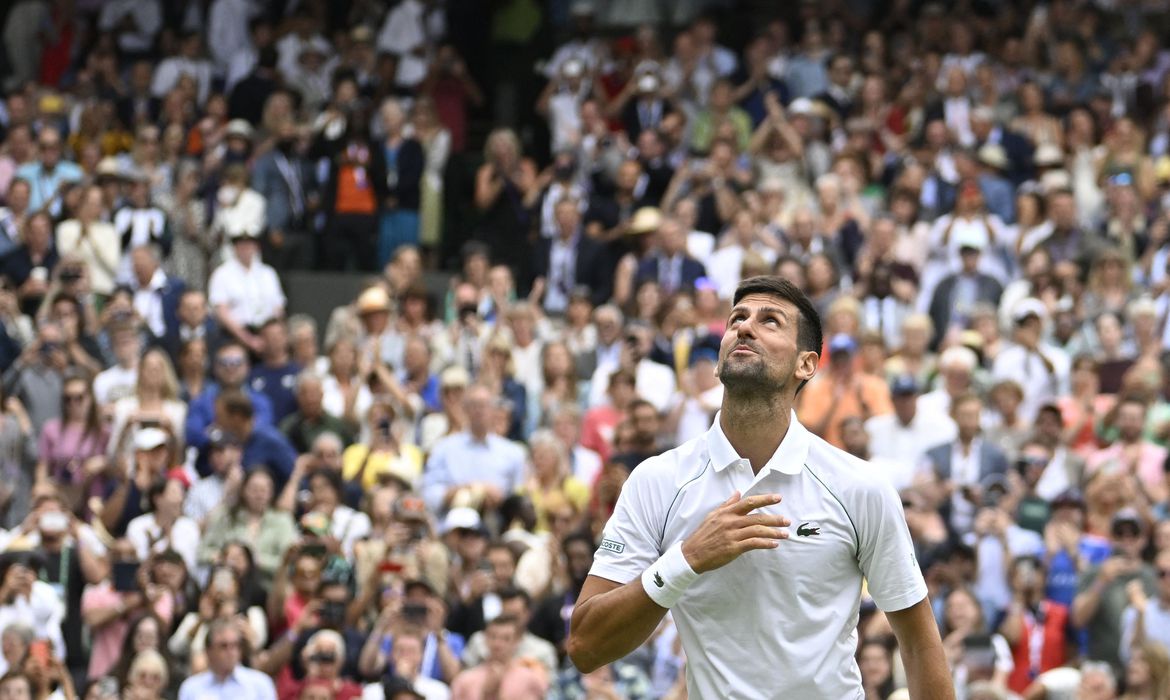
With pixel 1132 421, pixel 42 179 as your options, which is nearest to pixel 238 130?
pixel 42 179

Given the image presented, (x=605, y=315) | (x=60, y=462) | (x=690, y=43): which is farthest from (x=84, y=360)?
(x=690, y=43)

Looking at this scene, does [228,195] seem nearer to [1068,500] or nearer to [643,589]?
[1068,500]

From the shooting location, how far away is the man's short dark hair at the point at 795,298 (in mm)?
4965

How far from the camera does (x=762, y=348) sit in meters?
4.86

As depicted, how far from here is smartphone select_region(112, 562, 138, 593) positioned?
11539mm

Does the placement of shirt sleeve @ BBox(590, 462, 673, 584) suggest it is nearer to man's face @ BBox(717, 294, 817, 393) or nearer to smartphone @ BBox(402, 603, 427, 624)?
man's face @ BBox(717, 294, 817, 393)

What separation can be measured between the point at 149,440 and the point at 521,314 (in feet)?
10.4

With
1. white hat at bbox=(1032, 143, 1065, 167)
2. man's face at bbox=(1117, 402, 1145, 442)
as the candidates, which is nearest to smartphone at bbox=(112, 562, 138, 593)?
man's face at bbox=(1117, 402, 1145, 442)

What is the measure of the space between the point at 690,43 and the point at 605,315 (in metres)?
4.86

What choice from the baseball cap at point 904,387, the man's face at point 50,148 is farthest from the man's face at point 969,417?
the man's face at point 50,148

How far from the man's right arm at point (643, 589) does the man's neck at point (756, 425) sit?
0.25 metres

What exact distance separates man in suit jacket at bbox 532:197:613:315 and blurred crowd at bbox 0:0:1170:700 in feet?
0.12

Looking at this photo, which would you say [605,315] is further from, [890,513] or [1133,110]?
[890,513]

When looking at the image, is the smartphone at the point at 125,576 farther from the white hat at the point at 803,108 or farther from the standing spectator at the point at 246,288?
the white hat at the point at 803,108
